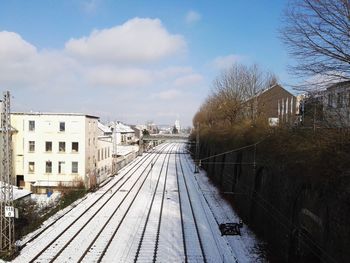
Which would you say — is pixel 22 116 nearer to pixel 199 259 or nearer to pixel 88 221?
pixel 88 221

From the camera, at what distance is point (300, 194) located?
13.1 metres

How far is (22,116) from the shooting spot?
33594 millimetres

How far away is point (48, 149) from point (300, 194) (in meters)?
27.0

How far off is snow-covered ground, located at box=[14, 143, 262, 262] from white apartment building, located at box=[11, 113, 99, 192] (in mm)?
5117

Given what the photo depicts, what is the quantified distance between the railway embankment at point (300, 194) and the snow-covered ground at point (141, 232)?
1.55m

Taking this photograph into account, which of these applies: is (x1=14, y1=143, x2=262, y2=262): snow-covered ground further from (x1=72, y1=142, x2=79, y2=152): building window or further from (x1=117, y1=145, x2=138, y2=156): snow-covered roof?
(x1=117, y1=145, x2=138, y2=156): snow-covered roof

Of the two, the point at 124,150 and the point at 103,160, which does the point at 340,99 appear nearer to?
the point at 103,160

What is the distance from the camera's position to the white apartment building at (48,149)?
33.4 meters

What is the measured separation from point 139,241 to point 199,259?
3.56m

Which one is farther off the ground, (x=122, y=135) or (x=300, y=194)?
(x=122, y=135)

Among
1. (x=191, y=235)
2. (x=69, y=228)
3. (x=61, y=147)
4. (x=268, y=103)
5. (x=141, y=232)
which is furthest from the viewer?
Answer: (x=268, y=103)

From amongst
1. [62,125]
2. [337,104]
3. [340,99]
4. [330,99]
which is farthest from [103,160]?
[340,99]

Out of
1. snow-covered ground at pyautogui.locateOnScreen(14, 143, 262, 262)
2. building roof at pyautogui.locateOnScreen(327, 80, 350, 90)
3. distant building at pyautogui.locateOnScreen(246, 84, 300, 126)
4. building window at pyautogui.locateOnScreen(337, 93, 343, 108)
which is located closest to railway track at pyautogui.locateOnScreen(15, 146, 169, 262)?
snow-covered ground at pyautogui.locateOnScreen(14, 143, 262, 262)

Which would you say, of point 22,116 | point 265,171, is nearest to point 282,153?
point 265,171
